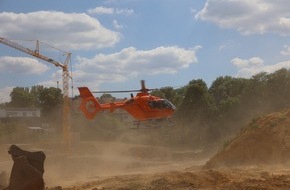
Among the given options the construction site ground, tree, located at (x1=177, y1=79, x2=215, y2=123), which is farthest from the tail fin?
tree, located at (x1=177, y1=79, x2=215, y2=123)

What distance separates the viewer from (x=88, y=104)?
3856 cm

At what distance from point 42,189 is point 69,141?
51.5 meters

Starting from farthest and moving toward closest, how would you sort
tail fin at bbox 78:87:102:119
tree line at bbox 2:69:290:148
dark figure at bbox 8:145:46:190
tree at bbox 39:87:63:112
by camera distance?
1. tree at bbox 39:87:63:112
2. tree line at bbox 2:69:290:148
3. tail fin at bbox 78:87:102:119
4. dark figure at bbox 8:145:46:190

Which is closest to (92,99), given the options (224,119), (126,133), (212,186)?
(212,186)

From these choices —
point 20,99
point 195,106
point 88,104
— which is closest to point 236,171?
point 88,104

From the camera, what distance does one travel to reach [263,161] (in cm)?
2506

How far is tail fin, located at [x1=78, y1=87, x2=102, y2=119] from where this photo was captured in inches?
1501

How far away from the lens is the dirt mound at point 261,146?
2460cm

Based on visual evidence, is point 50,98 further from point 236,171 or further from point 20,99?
point 236,171

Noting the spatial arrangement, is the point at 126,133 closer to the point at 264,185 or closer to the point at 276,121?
the point at 276,121

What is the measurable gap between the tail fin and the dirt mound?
45.1 ft

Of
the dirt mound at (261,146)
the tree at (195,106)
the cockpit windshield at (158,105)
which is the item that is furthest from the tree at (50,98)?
the dirt mound at (261,146)

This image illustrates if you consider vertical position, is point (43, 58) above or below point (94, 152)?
above

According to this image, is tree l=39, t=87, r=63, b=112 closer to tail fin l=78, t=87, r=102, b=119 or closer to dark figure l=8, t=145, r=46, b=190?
tail fin l=78, t=87, r=102, b=119
